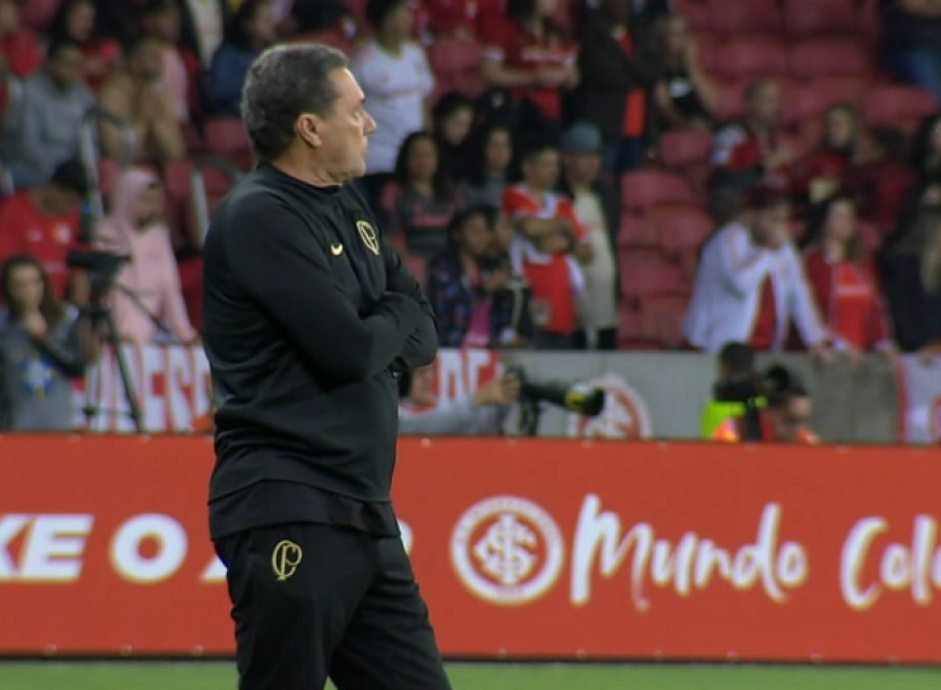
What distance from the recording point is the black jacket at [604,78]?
1235 centimetres

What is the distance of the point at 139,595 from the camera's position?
7.96 meters

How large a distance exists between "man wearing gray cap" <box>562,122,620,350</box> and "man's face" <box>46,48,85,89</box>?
10.00 feet

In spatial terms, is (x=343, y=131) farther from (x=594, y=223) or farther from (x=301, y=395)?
(x=594, y=223)

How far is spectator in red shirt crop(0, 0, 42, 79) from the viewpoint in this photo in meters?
11.2

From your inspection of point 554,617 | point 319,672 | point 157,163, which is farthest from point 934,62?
point 319,672

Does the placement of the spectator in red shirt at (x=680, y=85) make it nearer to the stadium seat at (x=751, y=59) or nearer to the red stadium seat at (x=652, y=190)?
the red stadium seat at (x=652, y=190)

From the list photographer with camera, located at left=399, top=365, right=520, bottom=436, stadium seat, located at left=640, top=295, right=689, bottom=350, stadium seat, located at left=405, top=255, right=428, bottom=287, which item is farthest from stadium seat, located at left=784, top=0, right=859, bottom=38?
photographer with camera, located at left=399, top=365, right=520, bottom=436

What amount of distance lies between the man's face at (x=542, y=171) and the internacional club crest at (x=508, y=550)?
12.3 ft

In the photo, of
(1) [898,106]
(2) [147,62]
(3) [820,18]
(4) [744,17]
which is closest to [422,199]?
(2) [147,62]

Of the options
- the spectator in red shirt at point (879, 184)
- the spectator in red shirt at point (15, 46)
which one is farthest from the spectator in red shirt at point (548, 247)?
the spectator in red shirt at point (15, 46)

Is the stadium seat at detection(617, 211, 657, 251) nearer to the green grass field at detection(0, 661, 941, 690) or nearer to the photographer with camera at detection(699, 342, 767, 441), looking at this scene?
the photographer with camera at detection(699, 342, 767, 441)

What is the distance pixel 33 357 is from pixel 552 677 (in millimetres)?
3189

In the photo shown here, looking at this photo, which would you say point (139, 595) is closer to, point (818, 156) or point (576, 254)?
point (576, 254)

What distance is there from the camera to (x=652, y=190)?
12391mm
